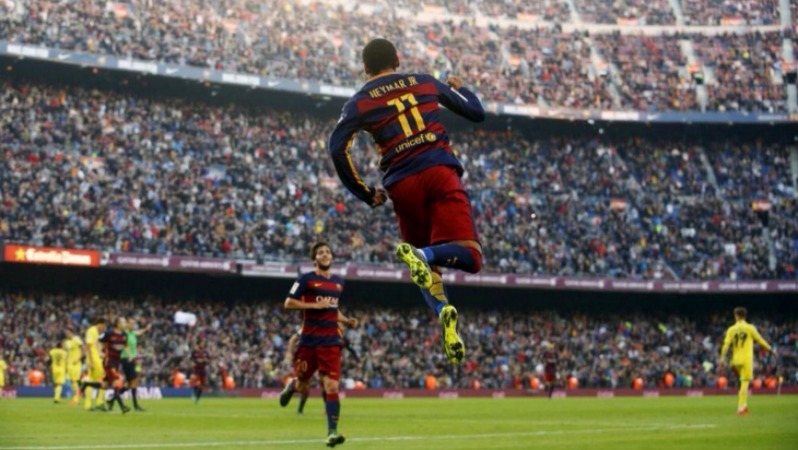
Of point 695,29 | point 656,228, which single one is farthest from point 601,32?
point 656,228

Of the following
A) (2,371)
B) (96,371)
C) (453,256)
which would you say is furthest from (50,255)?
(453,256)

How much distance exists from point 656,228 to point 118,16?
27208 mm

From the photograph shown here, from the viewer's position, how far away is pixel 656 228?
59.3 m

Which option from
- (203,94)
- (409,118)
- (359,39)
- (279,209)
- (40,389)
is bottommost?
(40,389)

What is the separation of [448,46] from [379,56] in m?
54.3

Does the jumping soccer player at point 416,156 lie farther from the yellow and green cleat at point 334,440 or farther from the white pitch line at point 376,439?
the white pitch line at point 376,439

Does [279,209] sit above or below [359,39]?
below

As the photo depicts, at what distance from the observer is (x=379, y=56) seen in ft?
33.4

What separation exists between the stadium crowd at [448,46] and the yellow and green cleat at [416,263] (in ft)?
138

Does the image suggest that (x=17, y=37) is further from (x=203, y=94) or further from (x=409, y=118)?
(x=409, y=118)

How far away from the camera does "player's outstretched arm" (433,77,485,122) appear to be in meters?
10.4

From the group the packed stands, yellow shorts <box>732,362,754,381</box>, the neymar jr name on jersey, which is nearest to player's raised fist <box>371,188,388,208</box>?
the neymar jr name on jersey

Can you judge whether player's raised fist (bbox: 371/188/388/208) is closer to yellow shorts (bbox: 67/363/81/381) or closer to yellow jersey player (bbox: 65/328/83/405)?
A: yellow jersey player (bbox: 65/328/83/405)

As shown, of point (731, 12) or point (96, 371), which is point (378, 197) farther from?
point (731, 12)
